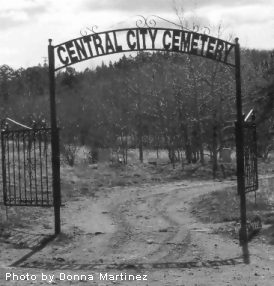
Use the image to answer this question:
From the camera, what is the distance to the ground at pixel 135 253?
632 cm

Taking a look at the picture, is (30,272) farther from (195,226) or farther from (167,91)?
(167,91)

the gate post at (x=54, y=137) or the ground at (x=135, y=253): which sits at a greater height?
→ the gate post at (x=54, y=137)

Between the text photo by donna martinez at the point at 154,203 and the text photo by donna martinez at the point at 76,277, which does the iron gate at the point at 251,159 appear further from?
the text photo by donna martinez at the point at 76,277

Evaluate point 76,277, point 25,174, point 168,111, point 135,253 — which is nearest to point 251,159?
point 135,253

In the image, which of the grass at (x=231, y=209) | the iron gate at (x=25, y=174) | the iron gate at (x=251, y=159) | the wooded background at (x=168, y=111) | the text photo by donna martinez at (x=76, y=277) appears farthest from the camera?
the wooded background at (x=168, y=111)

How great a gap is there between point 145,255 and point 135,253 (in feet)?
0.65

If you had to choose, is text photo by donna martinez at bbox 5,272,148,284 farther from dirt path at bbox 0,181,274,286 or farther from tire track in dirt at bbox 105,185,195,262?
tire track in dirt at bbox 105,185,195,262

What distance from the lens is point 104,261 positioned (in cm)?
710

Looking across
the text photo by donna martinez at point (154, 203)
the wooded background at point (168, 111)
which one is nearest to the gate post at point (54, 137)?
the text photo by donna martinez at point (154, 203)

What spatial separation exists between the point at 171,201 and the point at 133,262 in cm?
637

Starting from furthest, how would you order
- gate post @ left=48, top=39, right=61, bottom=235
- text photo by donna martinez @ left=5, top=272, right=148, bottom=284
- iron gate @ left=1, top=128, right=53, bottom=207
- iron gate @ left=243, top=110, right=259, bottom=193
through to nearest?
iron gate @ left=243, top=110, right=259, bottom=193 → iron gate @ left=1, top=128, right=53, bottom=207 → gate post @ left=48, top=39, right=61, bottom=235 → text photo by donna martinez @ left=5, top=272, right=148, bottom=284

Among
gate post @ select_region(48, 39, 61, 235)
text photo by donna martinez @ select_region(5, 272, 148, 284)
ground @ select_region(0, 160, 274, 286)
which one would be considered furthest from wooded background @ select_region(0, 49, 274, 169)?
text photo by donna martinez @ select_region(5, 272, 148, 284)

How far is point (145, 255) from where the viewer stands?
7359 mm

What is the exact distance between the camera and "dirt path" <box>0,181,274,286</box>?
20.7 feet
